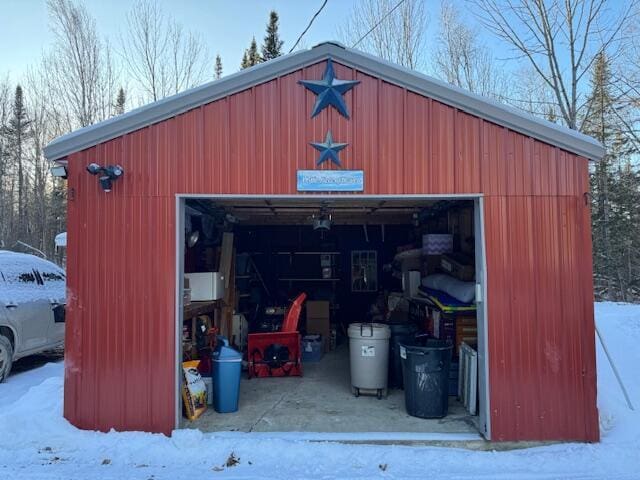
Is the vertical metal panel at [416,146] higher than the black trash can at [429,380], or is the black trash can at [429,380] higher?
the vertical metal panel at [416,146]

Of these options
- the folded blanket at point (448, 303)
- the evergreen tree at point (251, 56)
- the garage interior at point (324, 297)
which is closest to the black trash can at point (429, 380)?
the garage interior at point (324, 297)

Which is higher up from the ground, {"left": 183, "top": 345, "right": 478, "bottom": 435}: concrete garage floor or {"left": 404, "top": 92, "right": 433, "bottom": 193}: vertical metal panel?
{"left": 404, "top": 92, "right": 433, "bottom": 193}: vertical metal panel

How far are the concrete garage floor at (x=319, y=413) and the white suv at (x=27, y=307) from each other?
3449mm

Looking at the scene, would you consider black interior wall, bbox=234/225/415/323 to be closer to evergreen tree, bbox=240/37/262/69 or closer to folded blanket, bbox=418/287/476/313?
folded blanket, bbox=418/287/476/313

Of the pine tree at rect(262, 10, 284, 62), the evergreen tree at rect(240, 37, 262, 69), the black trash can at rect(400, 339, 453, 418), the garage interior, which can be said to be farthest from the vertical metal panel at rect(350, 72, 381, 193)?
the evergreen tree at rect(240, 37, 262, 69)

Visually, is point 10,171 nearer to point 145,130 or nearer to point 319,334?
point 319,334

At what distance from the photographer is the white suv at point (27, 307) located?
703 centimetres

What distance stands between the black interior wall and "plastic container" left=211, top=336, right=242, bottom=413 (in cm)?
578

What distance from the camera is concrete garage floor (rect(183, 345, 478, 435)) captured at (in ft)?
16.4

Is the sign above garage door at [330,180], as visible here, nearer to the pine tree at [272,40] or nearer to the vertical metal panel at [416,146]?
the vertical metal panel at [416,146]

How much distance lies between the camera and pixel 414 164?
487 centimetres

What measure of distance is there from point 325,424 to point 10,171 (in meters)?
23.7

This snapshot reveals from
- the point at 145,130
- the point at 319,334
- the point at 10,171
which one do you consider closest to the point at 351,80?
the point at 145,130

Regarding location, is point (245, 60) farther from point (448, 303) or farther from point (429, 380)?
point (429, 380)
